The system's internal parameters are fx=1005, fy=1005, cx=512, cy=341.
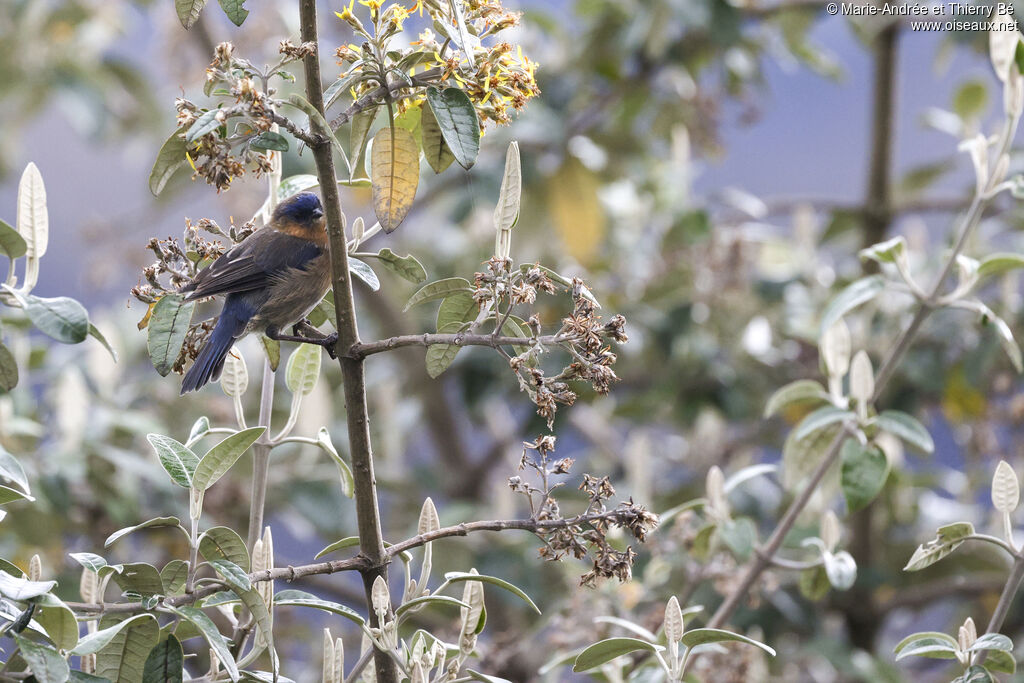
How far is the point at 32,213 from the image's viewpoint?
0.87 m

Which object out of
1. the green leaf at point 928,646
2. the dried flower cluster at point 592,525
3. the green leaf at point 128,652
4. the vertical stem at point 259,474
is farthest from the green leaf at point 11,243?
the green leaf at point 928,646

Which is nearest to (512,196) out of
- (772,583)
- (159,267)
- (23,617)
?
(159,267)

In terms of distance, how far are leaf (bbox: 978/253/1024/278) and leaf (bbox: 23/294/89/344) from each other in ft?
3.15

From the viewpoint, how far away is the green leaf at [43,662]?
2.32ft

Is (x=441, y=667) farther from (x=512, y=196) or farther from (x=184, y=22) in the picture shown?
(x=184, y=22)

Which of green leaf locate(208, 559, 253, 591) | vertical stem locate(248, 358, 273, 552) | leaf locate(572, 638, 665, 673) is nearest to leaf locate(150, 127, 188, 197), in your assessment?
vertical stem locate(248, 358, 273, 552)

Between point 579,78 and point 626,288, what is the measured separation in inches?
20.4

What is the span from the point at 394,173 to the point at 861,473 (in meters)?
0.66

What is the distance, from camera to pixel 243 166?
758mm

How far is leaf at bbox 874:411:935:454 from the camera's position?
1.16 meters

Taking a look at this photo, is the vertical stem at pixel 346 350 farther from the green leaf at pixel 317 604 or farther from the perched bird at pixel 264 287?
the perched bird at pixel 264 287

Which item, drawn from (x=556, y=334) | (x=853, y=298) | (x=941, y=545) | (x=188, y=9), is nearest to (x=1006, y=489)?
(x=941, y=545)

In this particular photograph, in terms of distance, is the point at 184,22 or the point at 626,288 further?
the point at 626,288

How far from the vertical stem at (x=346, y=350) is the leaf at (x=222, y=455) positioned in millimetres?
78
